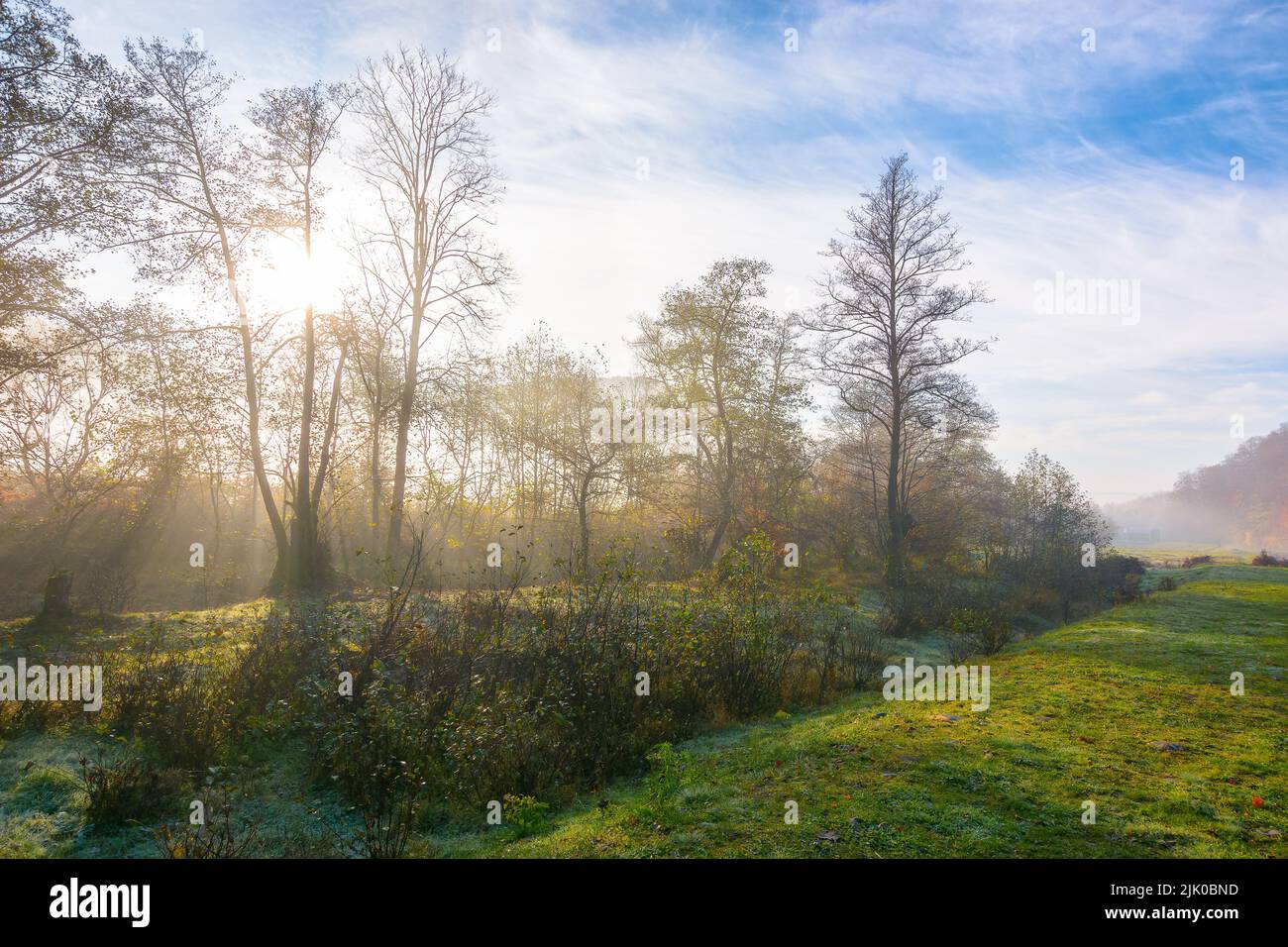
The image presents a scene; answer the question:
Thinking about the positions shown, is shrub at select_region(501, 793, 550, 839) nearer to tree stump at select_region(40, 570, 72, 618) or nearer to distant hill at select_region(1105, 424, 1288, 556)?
tree stump at select_region(40, 570, 72, 618)

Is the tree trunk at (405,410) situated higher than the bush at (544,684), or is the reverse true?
the tree trunk at (405,410)

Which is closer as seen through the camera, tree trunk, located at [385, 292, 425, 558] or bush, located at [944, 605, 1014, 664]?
bush, located at [944, 605, 1014, 664]

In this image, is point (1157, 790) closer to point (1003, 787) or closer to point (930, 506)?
point (1003, 787)

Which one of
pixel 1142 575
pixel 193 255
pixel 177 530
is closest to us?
pixel 193 255

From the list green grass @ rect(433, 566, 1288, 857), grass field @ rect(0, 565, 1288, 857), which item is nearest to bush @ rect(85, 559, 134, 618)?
grass field @ rect(0, 565, 1288, 857)

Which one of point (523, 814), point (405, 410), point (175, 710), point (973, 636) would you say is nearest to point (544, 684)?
point (523, 814)

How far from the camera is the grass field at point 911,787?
4336 mm

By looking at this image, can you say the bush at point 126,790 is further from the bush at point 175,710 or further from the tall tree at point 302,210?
the tall tree at point 302,210

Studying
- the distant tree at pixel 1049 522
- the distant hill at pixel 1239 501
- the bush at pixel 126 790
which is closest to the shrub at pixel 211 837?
the bush at pixel 126 790

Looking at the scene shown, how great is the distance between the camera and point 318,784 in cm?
698

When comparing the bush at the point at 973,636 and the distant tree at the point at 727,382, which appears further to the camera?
the distant tree at the point at 727,382

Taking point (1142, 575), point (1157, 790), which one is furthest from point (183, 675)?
point (1142, 575)

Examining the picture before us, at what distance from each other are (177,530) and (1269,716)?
36914 mm

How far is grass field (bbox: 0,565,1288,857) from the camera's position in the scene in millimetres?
4336
